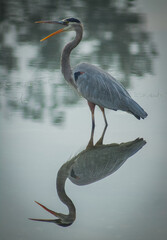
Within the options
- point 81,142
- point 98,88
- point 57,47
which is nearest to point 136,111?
point 98,88

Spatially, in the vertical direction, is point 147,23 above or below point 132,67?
above

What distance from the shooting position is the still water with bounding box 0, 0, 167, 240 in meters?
4.39

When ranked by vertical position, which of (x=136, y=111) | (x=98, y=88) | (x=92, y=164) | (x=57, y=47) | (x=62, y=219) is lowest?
(x=62, y=219)

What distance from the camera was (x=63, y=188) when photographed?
197 inches

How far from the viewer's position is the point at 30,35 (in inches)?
464

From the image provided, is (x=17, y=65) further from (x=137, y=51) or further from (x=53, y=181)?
(x=53, y=181)

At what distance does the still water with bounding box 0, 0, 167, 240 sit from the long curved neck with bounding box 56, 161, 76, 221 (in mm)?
11

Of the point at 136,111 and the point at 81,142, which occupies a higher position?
the point at 136,111

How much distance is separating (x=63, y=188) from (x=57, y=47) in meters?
6.42

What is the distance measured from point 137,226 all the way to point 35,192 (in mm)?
1062

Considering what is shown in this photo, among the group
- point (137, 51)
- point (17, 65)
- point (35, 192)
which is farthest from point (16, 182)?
point (137, 51)

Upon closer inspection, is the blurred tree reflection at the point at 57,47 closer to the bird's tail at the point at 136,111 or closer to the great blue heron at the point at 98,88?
the great blue heron at the point at 98,88

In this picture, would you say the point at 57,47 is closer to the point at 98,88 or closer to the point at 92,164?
the point at 98,88

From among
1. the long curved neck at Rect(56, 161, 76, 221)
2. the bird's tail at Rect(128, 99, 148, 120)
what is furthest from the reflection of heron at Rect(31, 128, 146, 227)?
the bird's tail at Rect(128, 99, 148, 120)
